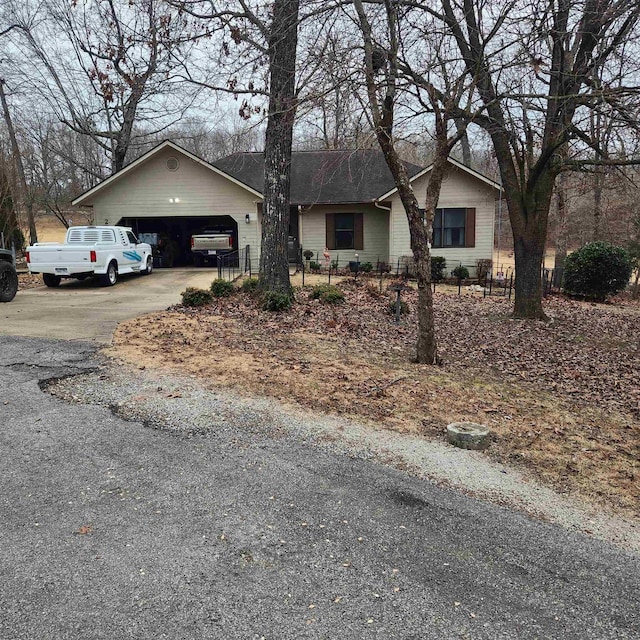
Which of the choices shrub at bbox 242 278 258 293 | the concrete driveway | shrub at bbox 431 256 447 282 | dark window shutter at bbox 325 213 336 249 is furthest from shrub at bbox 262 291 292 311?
dark window shutter at bbox 325 213 336 249

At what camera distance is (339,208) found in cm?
2236

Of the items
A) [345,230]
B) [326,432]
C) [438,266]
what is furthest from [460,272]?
[326,432]

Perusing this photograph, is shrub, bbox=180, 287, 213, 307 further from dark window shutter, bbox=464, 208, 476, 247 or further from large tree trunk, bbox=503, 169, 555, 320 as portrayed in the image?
dark window shutter, bbox=464, 208, 476, 247

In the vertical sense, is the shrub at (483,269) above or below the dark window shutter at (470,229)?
below

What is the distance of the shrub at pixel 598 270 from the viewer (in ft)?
57.5

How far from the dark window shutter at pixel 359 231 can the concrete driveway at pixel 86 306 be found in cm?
720

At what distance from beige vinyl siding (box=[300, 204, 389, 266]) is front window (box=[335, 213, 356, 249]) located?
192 mm

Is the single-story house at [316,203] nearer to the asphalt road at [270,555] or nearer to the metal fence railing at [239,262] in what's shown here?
the metal fence railing at [239,262]

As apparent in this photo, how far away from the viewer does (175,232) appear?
24219mm

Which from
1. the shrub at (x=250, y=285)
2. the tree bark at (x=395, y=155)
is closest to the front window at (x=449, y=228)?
the shrub at (x=250, y=285)

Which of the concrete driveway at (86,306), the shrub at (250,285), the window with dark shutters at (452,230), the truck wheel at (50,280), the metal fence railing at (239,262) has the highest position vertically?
the window with dark shutters at (452,230)

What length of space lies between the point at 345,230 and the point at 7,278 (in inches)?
541

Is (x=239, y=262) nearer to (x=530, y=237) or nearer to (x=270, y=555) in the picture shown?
(x=530, y=237)

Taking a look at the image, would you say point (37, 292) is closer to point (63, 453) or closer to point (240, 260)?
point (240, 260)
